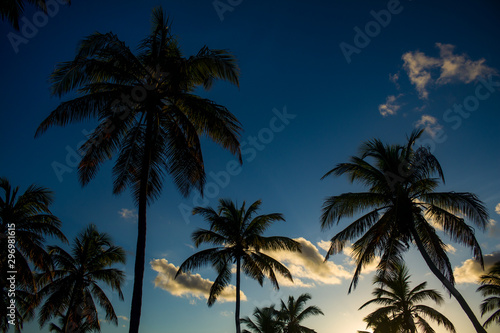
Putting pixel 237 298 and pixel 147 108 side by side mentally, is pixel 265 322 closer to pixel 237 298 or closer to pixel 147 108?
pixel 237 298

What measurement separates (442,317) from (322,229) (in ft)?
35.2

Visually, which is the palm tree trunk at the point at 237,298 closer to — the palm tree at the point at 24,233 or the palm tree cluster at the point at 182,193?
the palm tree cluster at the point at 182,193

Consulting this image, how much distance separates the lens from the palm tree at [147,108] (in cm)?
903

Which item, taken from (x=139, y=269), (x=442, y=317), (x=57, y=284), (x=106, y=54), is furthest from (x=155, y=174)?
(x=442, y=317)

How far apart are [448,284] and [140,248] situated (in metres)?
11.6

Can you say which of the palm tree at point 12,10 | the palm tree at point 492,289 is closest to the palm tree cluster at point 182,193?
the palm tree at point 12,10

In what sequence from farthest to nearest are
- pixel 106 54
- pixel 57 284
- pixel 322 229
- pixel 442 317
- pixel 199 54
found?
pixel 57 284, pixel 442 317, pixel 322 229, pixel 199 54, pixel 106 54

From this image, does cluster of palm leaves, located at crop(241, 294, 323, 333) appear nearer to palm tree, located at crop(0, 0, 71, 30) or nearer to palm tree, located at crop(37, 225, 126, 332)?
palm tree, located at crop(37, 225, 126, 332)

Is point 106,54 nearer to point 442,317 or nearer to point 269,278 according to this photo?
point 269,278

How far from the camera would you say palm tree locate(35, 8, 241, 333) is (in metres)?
9.03

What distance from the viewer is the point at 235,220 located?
65.4 ft

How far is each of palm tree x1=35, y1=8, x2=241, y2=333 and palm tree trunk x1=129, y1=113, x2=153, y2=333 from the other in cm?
3

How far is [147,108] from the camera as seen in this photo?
955 centimetres

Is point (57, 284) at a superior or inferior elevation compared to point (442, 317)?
superior
